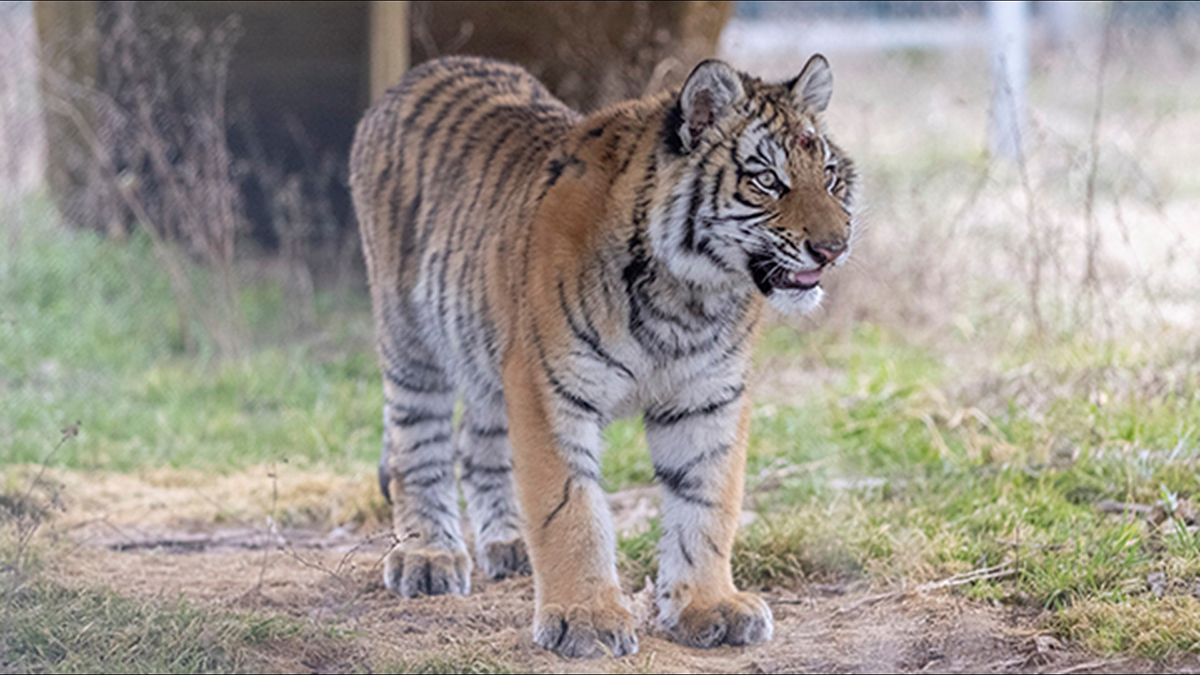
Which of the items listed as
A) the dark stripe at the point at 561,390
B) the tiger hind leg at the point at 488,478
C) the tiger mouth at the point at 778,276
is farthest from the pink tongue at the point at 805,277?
the tiger hind leg at the point at 488,478

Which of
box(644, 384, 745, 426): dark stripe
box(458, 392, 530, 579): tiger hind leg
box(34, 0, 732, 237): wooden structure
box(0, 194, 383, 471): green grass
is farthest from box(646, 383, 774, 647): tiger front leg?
box(34, 0, 732, 237): wooden structure

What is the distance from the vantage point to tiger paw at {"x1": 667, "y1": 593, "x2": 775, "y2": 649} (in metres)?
3.19

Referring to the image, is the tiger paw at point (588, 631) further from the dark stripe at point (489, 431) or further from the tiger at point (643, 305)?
the dark stripe at point (489, 431)

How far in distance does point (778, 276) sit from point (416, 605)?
1.31 meters

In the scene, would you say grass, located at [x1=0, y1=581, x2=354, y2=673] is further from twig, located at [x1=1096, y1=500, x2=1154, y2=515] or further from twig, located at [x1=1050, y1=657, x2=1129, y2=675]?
twig, located at [x1=1096, y1=500, x2=1154, y2=515]

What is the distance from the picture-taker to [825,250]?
296 centimetres

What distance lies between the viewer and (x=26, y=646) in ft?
9.36

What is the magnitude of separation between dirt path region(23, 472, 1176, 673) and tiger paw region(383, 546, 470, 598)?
49 mm

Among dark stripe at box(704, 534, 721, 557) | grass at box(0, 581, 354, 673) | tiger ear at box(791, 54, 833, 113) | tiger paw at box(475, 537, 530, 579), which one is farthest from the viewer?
tiger paw at box(475, 537, 530, 579)

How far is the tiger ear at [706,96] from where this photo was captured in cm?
304

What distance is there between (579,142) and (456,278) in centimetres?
61

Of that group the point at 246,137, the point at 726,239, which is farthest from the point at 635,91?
the point at 726,239

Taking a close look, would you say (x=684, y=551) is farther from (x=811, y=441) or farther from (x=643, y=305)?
(x=811, y=441)

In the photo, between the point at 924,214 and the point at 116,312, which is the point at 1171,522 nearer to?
the point at 924,214
